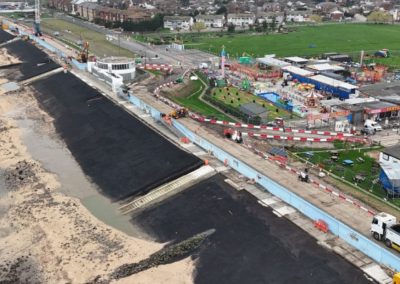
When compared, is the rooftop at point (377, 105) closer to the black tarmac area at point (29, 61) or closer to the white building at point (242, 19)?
the black tarmac area at point (29, 61)

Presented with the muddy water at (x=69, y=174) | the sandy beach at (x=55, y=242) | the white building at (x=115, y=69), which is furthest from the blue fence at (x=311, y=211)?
the white building at (x=115, y=69)

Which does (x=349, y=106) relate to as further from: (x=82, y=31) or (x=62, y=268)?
(x=82, y=31)

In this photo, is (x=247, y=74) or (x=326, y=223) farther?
(x=247, y=74)

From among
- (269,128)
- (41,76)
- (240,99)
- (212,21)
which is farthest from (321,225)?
(212,21)

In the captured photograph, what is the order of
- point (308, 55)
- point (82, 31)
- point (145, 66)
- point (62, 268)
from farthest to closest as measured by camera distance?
point (82, 31), point (308, 55), point (145, 66), point (62, 268)

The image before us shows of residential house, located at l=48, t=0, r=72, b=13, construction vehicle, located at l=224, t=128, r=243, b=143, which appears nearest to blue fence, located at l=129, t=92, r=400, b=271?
construction vehicle, located at l=224, t=128, r=243, b=143

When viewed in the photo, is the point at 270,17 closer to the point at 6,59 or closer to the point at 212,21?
the point at 212,21

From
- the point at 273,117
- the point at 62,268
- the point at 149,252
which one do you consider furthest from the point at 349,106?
the point at 62,268
